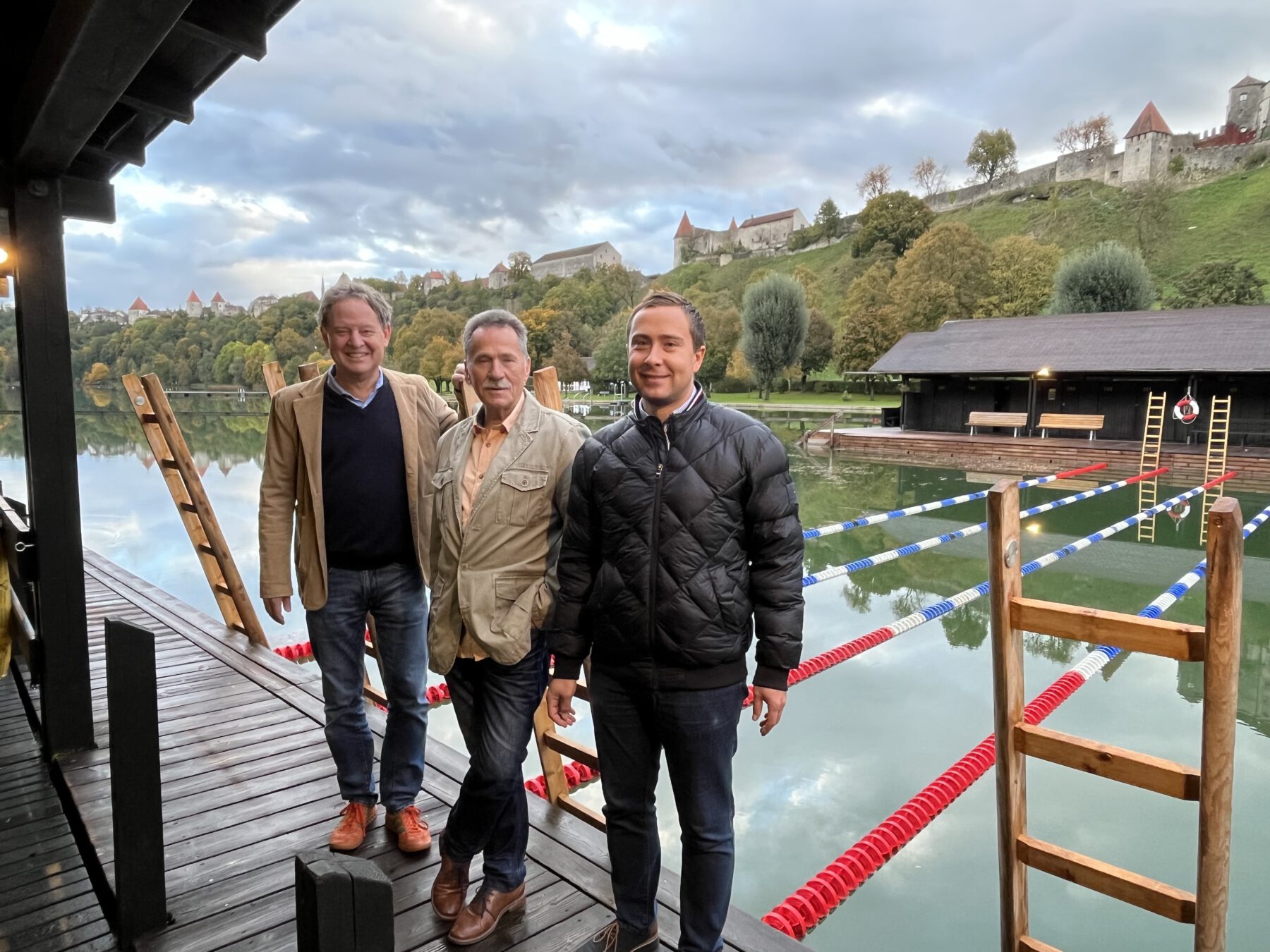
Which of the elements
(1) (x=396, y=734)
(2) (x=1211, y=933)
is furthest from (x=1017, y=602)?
(1) (x=396, y=734)

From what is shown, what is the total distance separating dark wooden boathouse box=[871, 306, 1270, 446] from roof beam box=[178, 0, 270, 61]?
1903 centimetres

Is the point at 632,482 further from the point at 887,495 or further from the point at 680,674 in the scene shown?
the point at 887,495

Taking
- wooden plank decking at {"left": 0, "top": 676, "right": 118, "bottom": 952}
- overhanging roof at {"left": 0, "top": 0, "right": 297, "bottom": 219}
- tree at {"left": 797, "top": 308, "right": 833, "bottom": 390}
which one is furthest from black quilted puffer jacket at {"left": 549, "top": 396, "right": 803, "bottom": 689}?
tree at {"left": 797, "top": 308, "right": 833, "bottom": 390}

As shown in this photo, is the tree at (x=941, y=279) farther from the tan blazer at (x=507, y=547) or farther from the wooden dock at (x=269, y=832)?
the tan blazer at (x=507, y=547)

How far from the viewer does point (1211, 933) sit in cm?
155

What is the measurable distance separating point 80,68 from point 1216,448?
1864cm

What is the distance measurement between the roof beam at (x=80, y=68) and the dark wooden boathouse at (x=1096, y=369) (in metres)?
19.3

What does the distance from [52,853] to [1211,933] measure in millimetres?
2941

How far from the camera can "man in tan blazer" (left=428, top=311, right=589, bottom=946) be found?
1661 millimetres

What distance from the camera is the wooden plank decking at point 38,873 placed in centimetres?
188

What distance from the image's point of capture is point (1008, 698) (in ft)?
5.70

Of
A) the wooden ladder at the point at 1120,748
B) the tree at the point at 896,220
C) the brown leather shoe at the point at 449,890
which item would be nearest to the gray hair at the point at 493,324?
the wooden ladder at the point at 1120,748

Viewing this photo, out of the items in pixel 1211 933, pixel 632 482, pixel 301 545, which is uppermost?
pixel 632 482

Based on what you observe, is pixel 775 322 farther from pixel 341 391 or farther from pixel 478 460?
pixel 478 460
